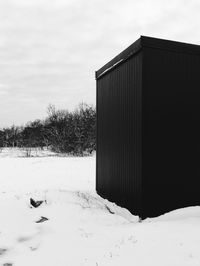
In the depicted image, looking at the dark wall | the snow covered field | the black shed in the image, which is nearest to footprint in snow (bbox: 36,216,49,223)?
the snow covered field

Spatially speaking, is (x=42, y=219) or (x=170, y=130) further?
(x=170, y=130)

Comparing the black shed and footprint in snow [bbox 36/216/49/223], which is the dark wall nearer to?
the black shed

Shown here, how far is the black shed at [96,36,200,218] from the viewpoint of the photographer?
22.7ft

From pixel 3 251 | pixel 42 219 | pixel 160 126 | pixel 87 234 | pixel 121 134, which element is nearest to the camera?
pixel 3 251

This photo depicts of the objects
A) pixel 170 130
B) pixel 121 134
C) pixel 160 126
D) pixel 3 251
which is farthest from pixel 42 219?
pixel 170 130

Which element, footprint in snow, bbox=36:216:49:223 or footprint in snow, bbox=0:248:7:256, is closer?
footprint in snow, bbox=0:248:7:256

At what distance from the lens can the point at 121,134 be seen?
320 inches

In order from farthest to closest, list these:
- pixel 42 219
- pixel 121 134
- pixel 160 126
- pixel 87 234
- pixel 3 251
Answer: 1. pixel 121 134
2. pixel 160 126
3. pixel 42 219
4. pixel 87 234
5. pixel 3 251

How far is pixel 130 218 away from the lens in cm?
714

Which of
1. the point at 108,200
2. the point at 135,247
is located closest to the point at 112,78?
the point at 108,200

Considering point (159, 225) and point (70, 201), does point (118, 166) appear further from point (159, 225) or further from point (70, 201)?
point (159, 225)

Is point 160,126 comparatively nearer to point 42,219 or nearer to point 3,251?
point 42,219

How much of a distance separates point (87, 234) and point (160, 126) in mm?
2796

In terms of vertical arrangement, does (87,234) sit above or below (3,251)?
above
